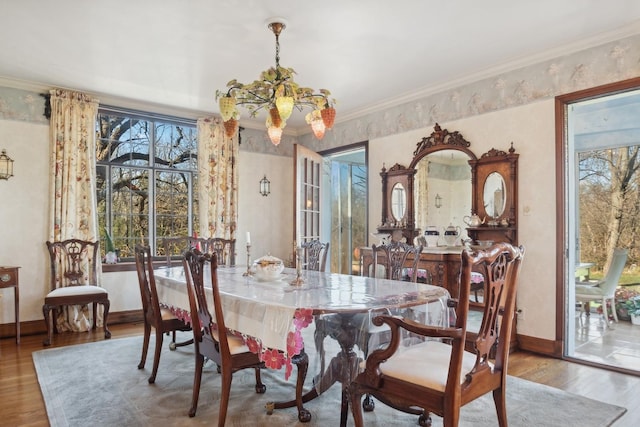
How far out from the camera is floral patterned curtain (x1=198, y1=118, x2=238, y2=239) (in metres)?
5.55

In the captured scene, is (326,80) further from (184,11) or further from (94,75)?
(94,75)

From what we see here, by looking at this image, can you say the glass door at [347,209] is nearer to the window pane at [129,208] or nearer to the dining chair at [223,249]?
the dining chair at [223,249]

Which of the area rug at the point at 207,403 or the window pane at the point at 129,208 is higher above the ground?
the window pane at the point at 129,208

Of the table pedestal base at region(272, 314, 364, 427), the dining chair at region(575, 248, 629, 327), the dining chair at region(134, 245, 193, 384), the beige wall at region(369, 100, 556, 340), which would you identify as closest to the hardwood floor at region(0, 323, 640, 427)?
the beige wall at region(369, 100, 556, 340)

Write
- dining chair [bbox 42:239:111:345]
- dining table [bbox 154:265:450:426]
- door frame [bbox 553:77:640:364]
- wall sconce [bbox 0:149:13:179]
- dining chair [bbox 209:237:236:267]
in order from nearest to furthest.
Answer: dining table [bbox 154:265:450:426] → door frame [bbox 553:77:640:364] → dining chair [bbox 42:239:111:345] → wall sconce [bbox 0:149:13:179] → dining chair [bbox 209:237:236:267]

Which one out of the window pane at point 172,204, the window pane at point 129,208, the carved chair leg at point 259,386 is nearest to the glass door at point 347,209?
the window pane at point 172,204

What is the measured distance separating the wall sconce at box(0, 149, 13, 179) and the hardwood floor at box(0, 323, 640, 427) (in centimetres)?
174

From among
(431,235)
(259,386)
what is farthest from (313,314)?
(431,235)

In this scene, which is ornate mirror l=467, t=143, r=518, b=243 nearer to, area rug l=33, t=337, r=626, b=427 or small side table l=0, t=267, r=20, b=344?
area rug l=33, t=337, r=626, b=427

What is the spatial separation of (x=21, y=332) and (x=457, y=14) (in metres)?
5.15

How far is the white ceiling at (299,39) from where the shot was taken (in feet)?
9.62

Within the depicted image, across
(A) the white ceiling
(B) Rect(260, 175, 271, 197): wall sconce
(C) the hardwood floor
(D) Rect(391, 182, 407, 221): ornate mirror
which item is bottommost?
(C) the hardwood floor

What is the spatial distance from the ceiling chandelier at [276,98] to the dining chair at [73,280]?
2539mm

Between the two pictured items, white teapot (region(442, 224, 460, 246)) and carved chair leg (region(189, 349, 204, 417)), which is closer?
carved chair leg (region(189, 349, 204, 417))
